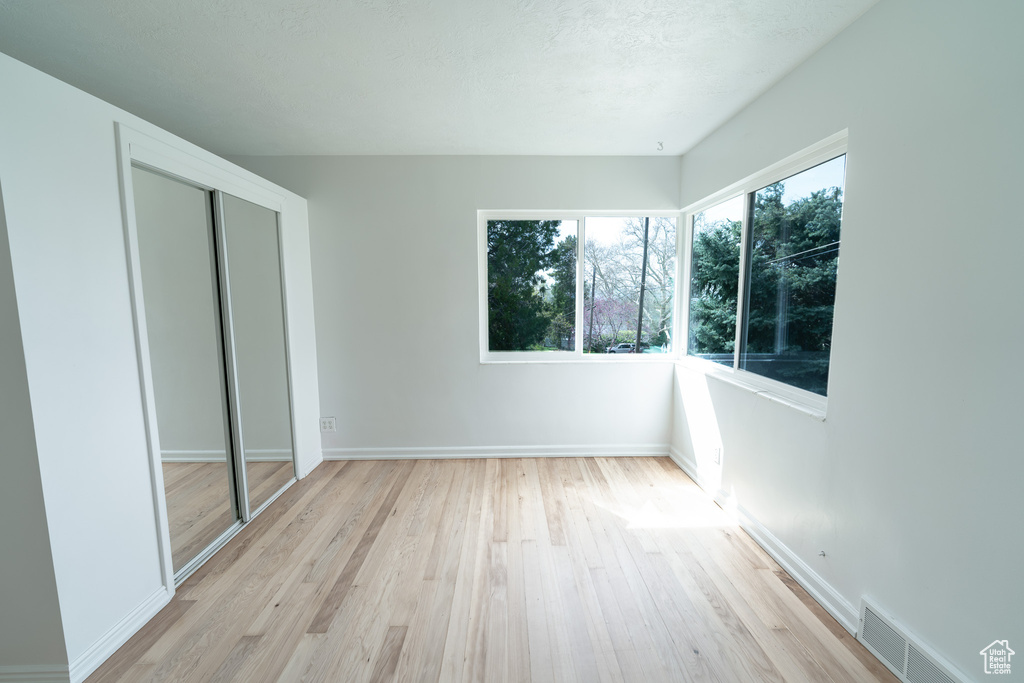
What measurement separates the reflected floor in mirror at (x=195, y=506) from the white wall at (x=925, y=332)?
3.04 metres

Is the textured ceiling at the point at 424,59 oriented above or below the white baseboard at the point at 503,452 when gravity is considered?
above

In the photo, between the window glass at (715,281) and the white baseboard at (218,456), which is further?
the window glass at (715,281)

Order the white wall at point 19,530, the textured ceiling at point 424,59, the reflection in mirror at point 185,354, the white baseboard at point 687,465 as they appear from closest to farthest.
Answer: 1. the white wall at point 19,530
2. the textured ceiling at point 424,59
3. the reflection in mirror at point 185,354
4. the white baseboard at point 687,465

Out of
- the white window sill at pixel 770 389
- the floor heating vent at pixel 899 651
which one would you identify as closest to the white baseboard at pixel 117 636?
the floor heating vent at pixel 899 651

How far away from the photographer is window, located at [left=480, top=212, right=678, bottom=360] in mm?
3420

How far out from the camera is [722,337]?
2859 mm

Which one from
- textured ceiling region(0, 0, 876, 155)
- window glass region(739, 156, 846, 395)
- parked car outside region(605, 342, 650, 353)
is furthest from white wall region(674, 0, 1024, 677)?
parked car outside region(605, 342, 650, 353)

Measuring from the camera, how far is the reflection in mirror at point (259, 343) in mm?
2406

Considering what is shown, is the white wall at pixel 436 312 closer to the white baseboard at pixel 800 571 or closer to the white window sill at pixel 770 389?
the white window sill at pixel 770 389

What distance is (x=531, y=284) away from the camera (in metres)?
3.47

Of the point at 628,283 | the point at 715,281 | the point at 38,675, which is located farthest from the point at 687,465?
the point at 38,675

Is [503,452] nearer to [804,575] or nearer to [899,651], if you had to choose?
[804,575]

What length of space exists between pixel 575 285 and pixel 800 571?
93.1 inches

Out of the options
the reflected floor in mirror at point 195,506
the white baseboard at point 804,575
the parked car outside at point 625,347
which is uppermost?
the parked car outside at point 625,347
